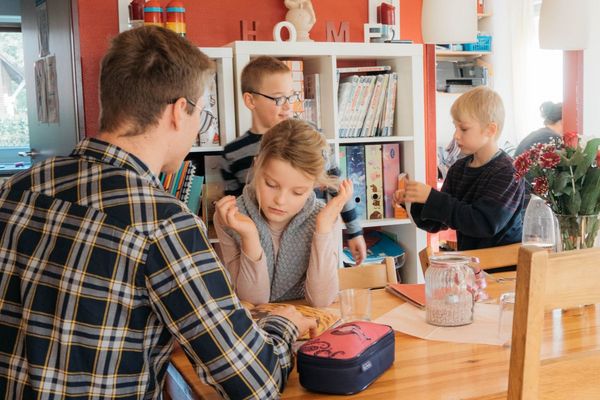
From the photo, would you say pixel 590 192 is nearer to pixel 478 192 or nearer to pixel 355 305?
pixel 355 305

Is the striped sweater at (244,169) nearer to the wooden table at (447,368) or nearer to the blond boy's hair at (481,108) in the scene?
the blond boy's hair at (481,108)

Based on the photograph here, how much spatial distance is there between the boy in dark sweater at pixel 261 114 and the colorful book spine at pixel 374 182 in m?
0.47

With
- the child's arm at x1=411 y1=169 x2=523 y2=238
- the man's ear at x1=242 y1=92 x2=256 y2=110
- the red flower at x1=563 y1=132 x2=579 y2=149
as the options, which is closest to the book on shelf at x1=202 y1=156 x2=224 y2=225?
the man's ear at x1=242 y1=92 x2=256 y2=110

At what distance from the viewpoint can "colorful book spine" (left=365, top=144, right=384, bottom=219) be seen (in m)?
3.42

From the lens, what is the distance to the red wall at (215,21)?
312 cm

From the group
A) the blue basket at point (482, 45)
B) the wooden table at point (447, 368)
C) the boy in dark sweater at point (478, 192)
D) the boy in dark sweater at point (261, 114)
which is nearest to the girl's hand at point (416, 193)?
the boy in dark sweater at point (478, 192)

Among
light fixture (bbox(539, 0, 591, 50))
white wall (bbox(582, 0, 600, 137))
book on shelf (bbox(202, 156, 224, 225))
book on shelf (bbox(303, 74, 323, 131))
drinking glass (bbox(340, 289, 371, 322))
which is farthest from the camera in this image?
white wall (bbox(582, 0, 600, 137))

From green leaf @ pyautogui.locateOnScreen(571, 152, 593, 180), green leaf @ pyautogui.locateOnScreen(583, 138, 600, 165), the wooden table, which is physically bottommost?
the wooden table

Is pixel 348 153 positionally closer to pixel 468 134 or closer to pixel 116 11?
pixel 468 134

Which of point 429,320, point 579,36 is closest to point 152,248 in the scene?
point 429,320

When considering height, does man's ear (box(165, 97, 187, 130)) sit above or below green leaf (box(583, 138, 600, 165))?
above

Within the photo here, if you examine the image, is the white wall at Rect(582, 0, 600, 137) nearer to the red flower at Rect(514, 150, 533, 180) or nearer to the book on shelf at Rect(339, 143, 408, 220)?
the book on shelf at Rect(339, 143, 408, 220)

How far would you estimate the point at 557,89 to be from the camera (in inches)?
257

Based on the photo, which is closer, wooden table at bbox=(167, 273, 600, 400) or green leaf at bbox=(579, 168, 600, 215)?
wooden table at bbox=(167, 273, 600, 400)
